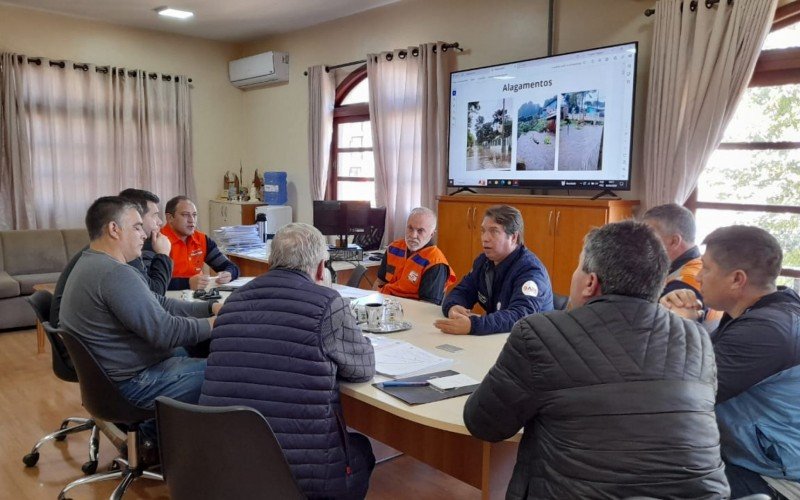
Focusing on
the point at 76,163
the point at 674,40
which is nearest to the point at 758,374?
the point at 674,40

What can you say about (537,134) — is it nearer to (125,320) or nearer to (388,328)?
(388,328)

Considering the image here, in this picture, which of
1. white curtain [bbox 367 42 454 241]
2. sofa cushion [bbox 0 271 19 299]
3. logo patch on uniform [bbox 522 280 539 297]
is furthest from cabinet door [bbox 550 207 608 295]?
sofa cushion [bbox 0 271 19 299]

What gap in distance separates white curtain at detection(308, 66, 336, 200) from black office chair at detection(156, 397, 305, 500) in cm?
500

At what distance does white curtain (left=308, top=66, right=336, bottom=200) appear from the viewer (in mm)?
6465

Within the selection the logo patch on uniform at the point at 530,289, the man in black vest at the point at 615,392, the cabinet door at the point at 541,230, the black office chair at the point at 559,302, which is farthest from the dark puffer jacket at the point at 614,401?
the cabinet door at the point at 541,230

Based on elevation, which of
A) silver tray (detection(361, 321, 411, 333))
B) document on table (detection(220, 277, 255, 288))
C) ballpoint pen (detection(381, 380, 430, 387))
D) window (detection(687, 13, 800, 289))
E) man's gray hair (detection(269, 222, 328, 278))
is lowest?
ballpoint pen (detection(381, 380, 430, 387))

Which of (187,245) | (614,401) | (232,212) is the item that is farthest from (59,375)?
(232,212)

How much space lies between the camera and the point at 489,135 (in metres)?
4.78

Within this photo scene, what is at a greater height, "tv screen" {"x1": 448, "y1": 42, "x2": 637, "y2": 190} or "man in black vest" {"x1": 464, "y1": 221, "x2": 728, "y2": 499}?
"tv screen" {"x1": 448, "y1": 42, "x2": 637, "y2": 190}

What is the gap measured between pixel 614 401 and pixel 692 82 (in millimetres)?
3143

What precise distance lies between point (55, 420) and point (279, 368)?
2.51 metres

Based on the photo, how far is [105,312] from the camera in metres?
2.32

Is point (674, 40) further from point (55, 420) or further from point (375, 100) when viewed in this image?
point (55, 420)

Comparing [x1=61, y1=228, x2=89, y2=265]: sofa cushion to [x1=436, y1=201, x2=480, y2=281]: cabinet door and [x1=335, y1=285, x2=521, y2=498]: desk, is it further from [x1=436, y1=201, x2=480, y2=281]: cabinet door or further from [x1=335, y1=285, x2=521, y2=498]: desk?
[x1=335, y1=285, x2=521, y2=498]: desk
